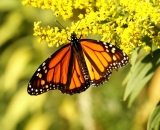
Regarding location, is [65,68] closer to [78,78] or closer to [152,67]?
[78,78]

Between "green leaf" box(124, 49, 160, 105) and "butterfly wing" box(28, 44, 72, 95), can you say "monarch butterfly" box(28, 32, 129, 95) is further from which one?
"green leaf" box(124, 49, 160, 105)

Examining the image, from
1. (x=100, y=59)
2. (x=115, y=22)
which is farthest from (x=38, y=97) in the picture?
(x=115, y=22)

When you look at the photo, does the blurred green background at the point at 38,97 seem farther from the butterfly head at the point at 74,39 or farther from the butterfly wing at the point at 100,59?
the butterfly head at the point at 74,39

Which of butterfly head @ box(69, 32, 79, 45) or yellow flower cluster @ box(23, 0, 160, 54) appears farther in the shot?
butterfly head @ box(69, 32, 79, 45)

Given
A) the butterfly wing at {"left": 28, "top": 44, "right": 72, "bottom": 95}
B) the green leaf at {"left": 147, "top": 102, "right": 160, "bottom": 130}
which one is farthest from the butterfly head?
the green leaf at {"left": 147, "top": 102, "right": 160, "bottom": 130}

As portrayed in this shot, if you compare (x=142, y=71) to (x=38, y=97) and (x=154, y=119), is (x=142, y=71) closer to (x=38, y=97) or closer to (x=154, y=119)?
(x=154, y=119)

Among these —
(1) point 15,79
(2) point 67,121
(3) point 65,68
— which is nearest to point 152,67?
(3) point 65,68
